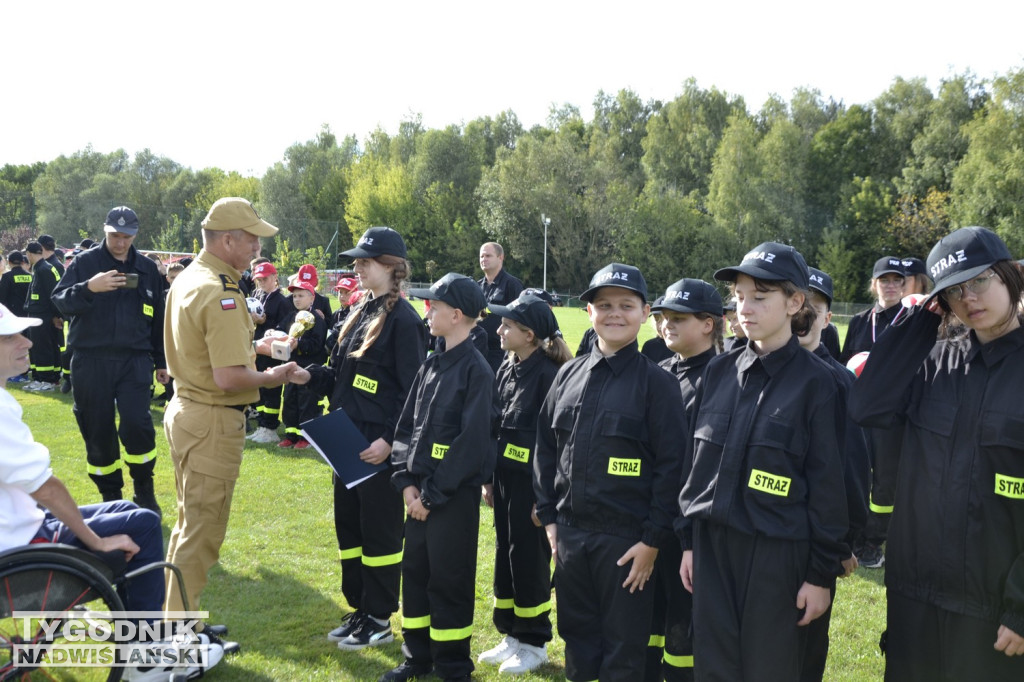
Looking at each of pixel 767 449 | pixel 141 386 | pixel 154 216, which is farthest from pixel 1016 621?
pixel 154 216

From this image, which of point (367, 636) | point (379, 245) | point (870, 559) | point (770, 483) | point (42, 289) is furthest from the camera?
point (42, 289)

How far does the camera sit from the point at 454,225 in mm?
68250

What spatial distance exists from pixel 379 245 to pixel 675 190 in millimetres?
59770

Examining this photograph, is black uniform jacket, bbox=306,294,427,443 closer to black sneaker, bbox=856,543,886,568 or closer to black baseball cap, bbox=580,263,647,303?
black baseball cap, bbox=580,263,647,303

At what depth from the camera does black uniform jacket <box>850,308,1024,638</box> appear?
271cm

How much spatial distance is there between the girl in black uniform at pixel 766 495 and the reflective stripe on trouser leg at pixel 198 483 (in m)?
2.73

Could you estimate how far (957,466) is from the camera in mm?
2816

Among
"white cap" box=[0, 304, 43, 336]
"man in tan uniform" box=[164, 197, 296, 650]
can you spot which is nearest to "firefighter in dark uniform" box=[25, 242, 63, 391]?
"man in tan uniform" box=[164, 197, 296, 650]

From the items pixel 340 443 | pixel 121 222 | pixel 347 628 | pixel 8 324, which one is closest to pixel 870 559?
pixel 347 628

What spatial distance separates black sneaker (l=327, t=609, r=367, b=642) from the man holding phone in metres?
3.00

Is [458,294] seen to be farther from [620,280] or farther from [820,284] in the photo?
[820,284]

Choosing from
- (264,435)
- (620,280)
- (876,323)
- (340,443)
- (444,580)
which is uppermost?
(620,280)

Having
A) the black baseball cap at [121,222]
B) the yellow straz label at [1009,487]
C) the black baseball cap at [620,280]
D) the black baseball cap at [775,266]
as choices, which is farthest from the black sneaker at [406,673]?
the black baseball cap at [121,222]

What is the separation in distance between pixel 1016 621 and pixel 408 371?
3309mm
